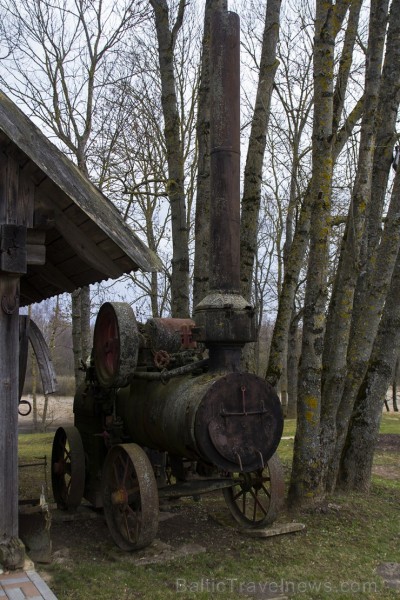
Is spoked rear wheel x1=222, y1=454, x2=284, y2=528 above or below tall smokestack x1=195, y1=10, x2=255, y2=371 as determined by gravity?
below

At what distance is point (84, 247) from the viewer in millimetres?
5504

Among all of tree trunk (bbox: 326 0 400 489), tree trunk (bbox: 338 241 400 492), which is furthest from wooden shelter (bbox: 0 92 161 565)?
tree trunk (bbox: 338 241 400 492)

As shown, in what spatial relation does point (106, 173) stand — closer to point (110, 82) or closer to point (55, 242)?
point (110, 82)

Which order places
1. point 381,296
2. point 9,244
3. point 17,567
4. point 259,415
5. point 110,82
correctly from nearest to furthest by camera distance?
1. point 17,567
2. point 9,244
3. point 259,415
4. point 381,296
5. point 110,82

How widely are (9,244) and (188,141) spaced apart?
575 inches

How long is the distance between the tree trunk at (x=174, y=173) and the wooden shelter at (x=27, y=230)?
4480mm

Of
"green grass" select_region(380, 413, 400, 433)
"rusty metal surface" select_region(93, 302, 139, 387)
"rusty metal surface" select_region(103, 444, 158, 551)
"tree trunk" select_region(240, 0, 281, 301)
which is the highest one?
"tree trunk" select_region(240, 0, 281, 301)

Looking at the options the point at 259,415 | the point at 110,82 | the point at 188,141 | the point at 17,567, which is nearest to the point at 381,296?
the point at 259,415

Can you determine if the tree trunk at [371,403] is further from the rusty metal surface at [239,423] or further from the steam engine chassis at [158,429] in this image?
the rusty metal surface at [239,423]

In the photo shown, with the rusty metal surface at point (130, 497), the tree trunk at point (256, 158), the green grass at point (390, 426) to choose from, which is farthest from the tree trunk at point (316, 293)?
the green grass at point (390, 426)

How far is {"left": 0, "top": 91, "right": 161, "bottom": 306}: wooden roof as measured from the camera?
4.85 m

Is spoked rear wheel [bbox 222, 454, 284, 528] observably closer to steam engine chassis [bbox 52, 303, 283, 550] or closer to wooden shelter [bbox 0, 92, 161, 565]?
steam engine chassis [bbox 52, 303, 283, 550]

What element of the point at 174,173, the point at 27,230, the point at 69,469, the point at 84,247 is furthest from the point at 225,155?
the point at 174,173

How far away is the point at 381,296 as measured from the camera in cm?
781
